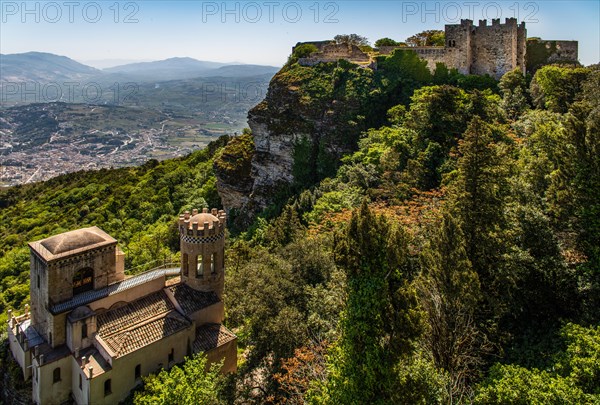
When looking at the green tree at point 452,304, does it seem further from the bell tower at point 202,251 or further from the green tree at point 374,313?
the bell tower at point 202,251

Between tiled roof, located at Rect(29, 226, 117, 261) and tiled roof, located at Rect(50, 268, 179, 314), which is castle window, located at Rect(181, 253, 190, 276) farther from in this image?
tiled roof, located at Rect(29, 226, 117, 261)

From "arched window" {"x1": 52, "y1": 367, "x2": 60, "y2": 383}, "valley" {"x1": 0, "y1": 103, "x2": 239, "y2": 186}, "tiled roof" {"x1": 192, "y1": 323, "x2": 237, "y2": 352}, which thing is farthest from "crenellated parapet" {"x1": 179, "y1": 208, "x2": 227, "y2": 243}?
"valley" {"x1": 0, "y1": 103, "x2": 239, "y2": 186}

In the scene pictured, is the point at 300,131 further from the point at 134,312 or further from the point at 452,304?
the point at 452,304

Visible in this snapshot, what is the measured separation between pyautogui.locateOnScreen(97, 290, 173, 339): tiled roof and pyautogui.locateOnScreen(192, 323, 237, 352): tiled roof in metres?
1.88

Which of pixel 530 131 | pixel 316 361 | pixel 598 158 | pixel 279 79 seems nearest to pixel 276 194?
pixel 279 79

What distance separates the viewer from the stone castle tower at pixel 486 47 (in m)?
40.0

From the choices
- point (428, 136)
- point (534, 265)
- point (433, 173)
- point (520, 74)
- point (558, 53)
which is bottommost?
point (534, 265)

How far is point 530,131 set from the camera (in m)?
26.4

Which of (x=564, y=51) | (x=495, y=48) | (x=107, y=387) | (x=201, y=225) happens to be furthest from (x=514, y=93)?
(x=107, y=387)

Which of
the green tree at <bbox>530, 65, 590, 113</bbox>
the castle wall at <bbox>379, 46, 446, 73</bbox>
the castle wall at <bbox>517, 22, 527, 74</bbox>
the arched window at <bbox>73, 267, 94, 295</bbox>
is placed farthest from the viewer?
the castle wall at <bbox>379, 46, 446, 73</bbox>

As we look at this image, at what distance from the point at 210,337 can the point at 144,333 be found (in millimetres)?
3055

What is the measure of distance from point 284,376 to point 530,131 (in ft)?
74.3

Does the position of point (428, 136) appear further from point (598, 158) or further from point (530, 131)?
point (598, 158)

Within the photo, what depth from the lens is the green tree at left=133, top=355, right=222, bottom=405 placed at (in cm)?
1338
